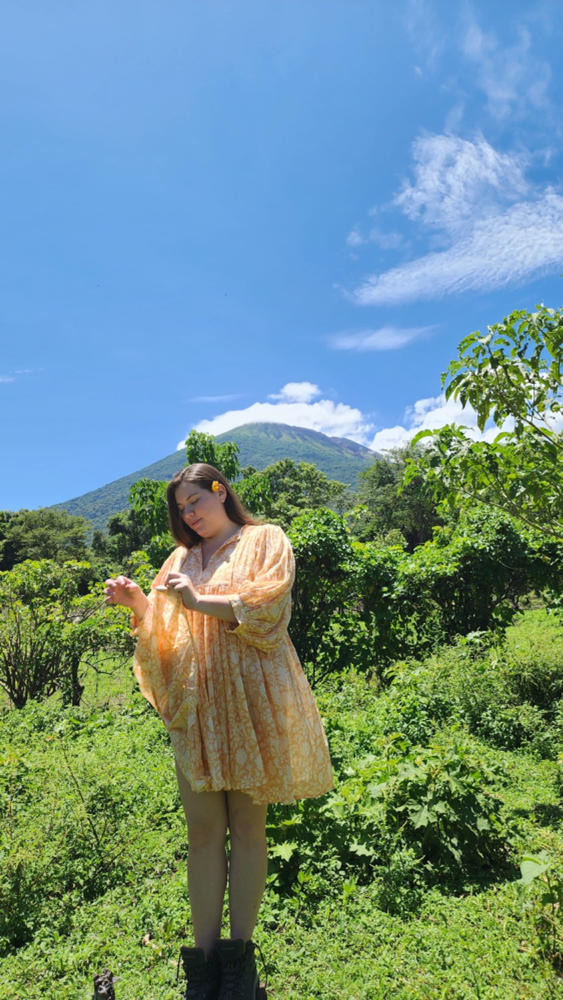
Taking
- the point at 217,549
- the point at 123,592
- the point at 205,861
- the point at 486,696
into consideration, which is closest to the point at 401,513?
the point at 486,696

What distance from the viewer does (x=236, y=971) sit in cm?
162

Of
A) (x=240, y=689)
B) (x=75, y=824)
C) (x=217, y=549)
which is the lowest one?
(x=75, y=824)

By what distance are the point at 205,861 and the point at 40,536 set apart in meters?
40.4

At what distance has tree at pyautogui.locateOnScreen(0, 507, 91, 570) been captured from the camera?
36562 millimetres

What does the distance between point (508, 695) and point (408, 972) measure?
308 centimetres

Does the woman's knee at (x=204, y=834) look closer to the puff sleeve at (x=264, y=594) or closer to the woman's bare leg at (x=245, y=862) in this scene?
the woman's bare leg at (x=245, y=862)

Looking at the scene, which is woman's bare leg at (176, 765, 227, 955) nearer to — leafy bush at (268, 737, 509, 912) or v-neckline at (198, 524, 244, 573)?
v-neckline at (198, 524, 244, 573)

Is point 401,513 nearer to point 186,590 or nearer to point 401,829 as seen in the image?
point 401,829

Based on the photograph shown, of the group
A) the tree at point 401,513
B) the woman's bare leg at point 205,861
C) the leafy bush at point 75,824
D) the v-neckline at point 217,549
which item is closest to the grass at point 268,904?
the leafy bush at point 75,824

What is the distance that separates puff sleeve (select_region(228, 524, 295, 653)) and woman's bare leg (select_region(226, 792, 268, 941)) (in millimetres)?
539

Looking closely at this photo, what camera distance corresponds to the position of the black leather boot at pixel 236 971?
1587 millimetres

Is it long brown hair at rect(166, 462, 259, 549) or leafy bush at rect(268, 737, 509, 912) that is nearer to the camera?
long brown hair at rect(166, 462, 259, 549)

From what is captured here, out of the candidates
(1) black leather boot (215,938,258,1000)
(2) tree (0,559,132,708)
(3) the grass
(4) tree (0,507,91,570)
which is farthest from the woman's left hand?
(4) tree (0,507,91,570)

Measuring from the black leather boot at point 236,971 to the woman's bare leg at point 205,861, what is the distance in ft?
0.25
